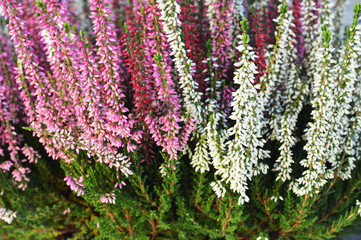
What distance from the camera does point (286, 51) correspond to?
4.66ft

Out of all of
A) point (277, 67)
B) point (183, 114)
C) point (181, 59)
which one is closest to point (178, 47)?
point (181, 59)

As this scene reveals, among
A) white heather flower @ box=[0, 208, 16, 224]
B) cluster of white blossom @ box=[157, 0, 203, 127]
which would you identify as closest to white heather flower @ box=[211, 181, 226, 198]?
cluster of white blossom @ box=[157, 0, 203, 127]

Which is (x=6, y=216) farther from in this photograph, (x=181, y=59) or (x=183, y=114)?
(x=181, y=59)

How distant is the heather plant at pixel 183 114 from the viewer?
4.10ft

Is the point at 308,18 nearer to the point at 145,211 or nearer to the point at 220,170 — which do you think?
the point at 220,170

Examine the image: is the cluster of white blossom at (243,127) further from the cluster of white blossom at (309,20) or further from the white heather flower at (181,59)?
the cluster of white blossom at (309,20)

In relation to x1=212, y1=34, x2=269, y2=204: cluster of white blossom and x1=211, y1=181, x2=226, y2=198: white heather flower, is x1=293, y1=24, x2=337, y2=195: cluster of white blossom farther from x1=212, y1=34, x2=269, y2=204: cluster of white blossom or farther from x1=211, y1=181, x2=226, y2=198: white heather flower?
x1=211, y1=181, x2=226, y2=198: white heather flower

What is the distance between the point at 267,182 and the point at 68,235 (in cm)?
119

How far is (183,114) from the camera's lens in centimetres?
135

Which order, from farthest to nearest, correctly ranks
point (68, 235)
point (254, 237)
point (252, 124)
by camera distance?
point (68, 235) < point (254, 237) < point (252, 124)

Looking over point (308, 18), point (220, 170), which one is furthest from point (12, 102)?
point (308, 18)

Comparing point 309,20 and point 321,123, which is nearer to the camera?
point 321,123

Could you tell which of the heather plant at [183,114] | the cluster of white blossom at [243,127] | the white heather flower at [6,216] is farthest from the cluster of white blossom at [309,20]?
the white heather flower at [6,216]

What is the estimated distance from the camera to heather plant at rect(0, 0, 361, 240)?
1.25 meters
